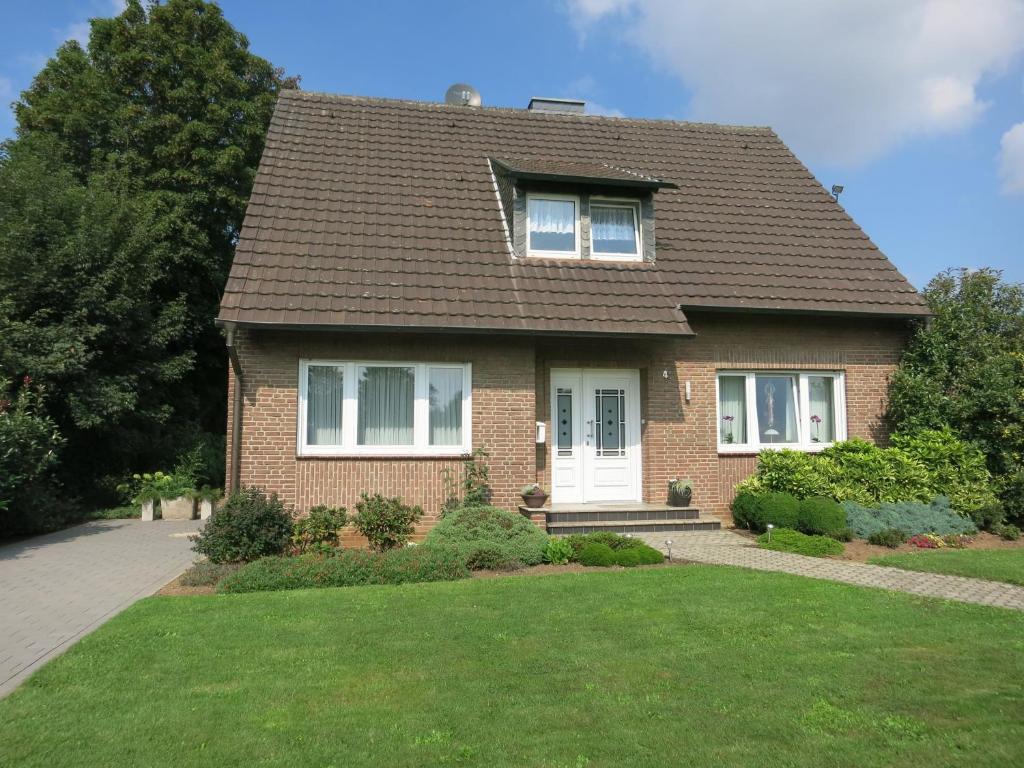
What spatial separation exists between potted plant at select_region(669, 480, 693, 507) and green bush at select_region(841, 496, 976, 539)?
2.32m

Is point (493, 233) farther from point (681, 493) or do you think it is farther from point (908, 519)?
point (908, 519)

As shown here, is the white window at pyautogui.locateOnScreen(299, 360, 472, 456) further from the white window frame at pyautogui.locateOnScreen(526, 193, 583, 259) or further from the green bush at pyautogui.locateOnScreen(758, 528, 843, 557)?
the green bush at pyautogui.locateOnScreen(758, 528, 843, 557)

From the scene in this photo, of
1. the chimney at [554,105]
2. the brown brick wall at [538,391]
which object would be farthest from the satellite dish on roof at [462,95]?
the brown brick wall at [538,391]

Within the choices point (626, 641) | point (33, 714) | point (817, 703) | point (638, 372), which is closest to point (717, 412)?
point (638, 372)

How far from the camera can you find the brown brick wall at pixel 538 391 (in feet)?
34.7

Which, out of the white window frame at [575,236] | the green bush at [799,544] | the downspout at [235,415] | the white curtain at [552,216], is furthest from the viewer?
the white curtain at [552,216]

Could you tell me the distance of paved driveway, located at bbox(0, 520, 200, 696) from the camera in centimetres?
607

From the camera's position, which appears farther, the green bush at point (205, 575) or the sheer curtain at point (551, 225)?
the sheer curtain at point (551, 225)

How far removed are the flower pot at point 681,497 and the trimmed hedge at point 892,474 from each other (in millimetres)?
1291

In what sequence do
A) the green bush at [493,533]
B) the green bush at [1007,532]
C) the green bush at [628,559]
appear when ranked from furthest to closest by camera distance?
1. the green bush at [1007,532]
2. the green bush at [493,533]
3. the green bush at [628,559]

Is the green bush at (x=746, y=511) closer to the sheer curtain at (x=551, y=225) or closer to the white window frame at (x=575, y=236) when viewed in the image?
the white window frame at (x=575, y=236)

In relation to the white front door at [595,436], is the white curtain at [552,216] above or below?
above

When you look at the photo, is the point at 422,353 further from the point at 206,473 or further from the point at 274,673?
the point at 206,473

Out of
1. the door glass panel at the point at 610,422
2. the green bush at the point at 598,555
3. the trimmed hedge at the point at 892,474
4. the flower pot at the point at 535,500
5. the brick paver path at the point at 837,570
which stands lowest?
the brick paver path at the point at 837,570
